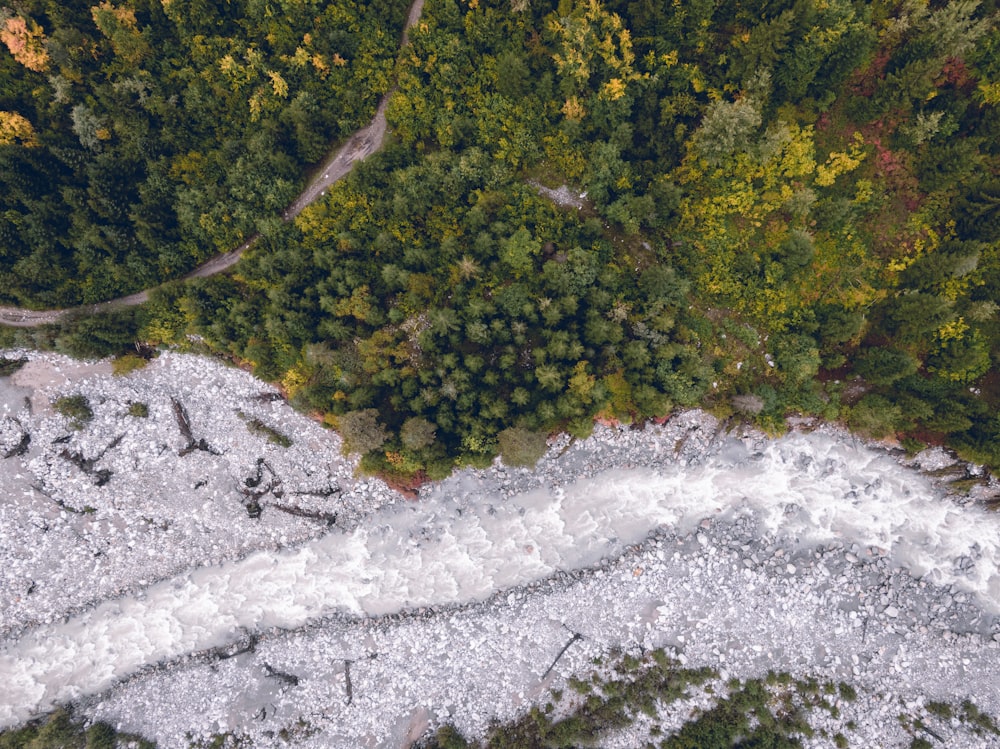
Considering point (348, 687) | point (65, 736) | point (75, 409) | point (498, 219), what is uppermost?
point (498, 219)

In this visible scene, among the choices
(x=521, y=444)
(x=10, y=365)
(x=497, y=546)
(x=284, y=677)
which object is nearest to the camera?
(x=521, y=444)

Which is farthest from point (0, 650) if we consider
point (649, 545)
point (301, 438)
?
point (649, 545)

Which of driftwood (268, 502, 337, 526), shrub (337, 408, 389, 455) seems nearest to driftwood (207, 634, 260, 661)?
driftwood (268, 502, 337, 526)

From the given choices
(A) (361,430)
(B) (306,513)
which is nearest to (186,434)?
(B) (306,513)

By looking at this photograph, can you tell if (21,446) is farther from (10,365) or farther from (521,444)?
(521,444)

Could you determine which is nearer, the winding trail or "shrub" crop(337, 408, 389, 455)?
"shrub" crop(337, 408, 389, 455)

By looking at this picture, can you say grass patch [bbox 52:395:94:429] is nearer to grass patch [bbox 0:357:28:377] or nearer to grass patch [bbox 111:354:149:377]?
grass patch [bbox 0:357:28:377]

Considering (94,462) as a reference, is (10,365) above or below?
above
